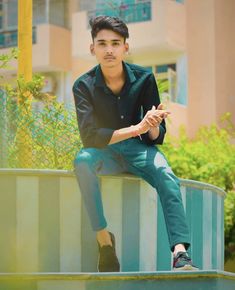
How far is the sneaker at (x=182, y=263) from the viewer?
611 cm

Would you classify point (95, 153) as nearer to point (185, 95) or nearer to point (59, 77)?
point (185, 95)

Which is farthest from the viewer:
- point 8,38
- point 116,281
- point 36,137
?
point 8,38

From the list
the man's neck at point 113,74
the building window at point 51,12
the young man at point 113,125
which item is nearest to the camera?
the young man at point 113,125

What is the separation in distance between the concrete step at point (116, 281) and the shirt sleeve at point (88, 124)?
3.66ft

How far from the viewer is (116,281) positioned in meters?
5.90

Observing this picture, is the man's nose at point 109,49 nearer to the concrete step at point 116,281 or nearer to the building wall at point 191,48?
the concrete step at point 116,281

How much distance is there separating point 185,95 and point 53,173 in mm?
17612

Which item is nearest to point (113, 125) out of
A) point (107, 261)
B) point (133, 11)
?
point (107, 261)

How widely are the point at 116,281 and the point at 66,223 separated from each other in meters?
1.12

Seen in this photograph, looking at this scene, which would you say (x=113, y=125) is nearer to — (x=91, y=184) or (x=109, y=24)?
(x=91, y=184)

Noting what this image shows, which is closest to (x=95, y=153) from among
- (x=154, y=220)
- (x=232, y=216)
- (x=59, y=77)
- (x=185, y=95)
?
(x=154, y=220)

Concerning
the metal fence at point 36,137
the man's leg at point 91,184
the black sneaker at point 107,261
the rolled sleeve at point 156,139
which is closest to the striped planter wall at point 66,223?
Result: the black sneaker at point 107,261

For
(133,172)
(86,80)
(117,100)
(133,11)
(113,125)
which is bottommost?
(133,172)

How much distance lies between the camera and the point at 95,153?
6.79 meters
